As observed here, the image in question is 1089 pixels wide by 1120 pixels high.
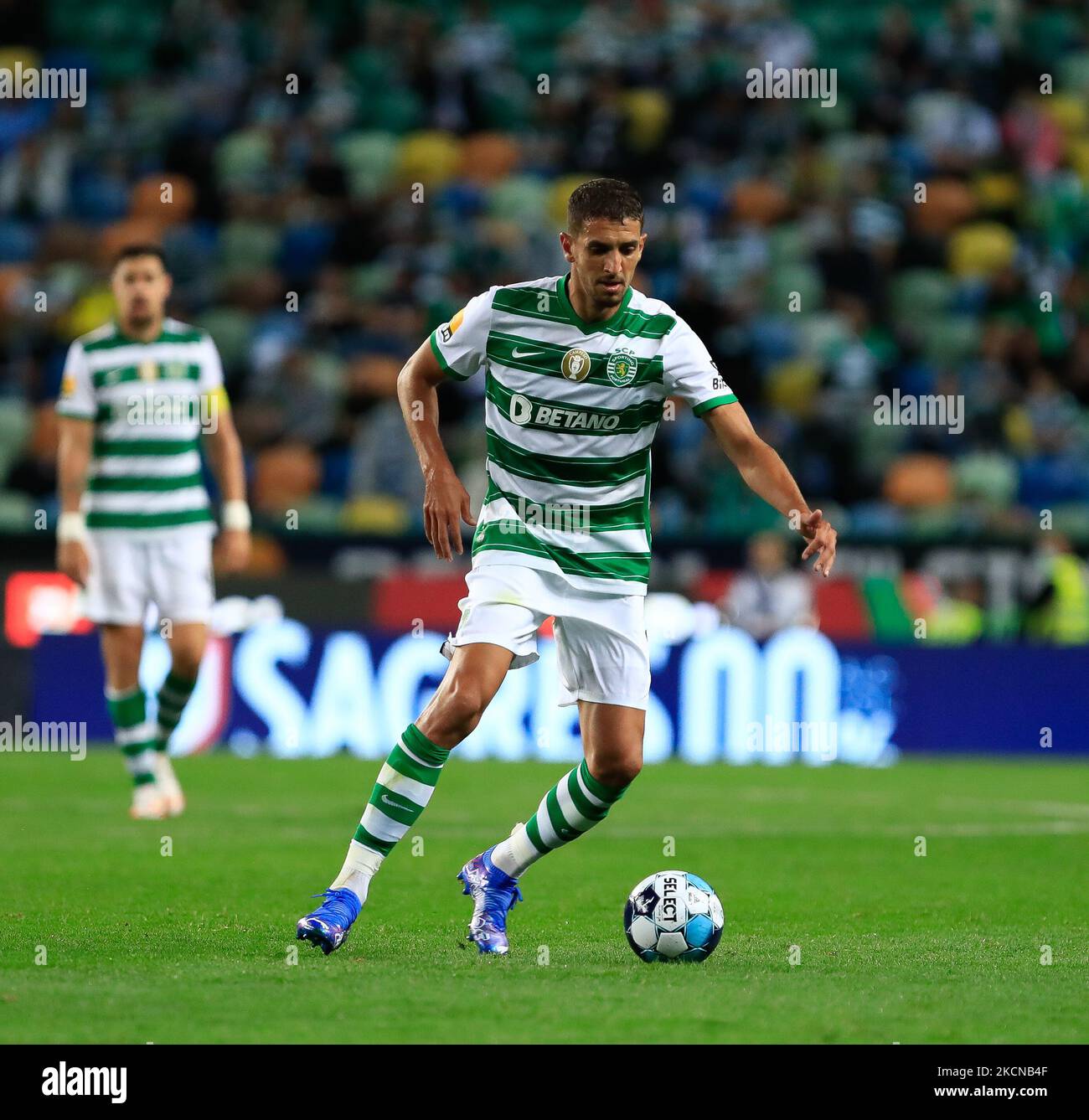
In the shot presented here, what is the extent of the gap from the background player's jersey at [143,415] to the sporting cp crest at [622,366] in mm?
4404

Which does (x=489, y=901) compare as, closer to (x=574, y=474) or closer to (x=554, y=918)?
(x=554, y=918)

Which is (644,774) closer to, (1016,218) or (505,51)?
(1016,218)

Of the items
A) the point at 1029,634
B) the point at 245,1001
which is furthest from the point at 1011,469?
the point at 245,1001

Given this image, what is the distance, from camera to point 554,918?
7254 millimetres

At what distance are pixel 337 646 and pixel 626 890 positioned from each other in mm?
7099

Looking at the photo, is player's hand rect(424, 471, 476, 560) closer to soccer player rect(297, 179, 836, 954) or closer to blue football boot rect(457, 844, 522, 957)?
soccer player rect(297, 179, 836, 954)

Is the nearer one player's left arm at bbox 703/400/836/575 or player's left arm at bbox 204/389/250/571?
player's left arm at bbox 703/400/836/575

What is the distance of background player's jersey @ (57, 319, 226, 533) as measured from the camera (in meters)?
10.4

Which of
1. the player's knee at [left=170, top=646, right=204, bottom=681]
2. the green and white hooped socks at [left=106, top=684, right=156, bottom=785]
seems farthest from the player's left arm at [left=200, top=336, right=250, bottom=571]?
the green and white hooped socks at [left=106, top=684, right=156, bottom=785]

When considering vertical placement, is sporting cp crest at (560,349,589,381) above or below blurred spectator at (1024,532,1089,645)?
below

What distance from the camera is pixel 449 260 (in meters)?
19.9
